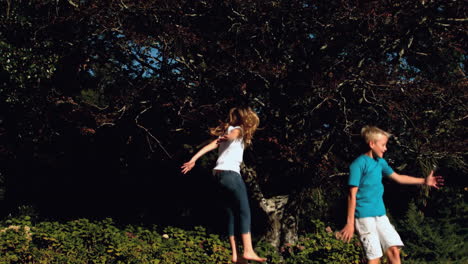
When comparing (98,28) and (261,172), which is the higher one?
(98,28)

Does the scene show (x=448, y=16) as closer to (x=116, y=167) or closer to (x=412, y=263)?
(x=412, y=263)

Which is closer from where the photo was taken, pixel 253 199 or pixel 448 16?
pixel 448 16

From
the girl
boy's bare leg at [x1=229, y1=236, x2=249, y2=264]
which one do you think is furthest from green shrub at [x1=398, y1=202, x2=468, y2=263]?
the girl

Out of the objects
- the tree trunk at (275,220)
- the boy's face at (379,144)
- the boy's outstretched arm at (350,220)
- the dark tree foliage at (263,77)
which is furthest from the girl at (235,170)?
the tree trunk at (275,220)

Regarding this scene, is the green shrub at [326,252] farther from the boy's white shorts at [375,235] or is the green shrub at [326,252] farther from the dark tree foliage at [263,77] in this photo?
the boy's white shorts at [375,235]

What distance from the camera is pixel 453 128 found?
9.59 metres

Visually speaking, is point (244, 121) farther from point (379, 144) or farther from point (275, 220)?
point (275, 220)

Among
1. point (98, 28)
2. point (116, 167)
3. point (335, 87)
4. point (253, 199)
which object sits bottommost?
point (253, 199)

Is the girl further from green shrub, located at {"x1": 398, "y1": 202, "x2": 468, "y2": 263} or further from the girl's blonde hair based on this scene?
green shrub, located at {"x1": 398, "y1": 202, "x2": 468, "y2": 263}

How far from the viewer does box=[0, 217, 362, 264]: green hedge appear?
6391 millimetres

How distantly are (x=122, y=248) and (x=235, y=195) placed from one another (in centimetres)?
263

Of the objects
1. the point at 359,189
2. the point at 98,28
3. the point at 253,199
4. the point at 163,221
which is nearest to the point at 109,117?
the point at 98,28

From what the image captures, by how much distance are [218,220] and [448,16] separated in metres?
7.00

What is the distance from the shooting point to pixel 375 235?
4.27 meters
